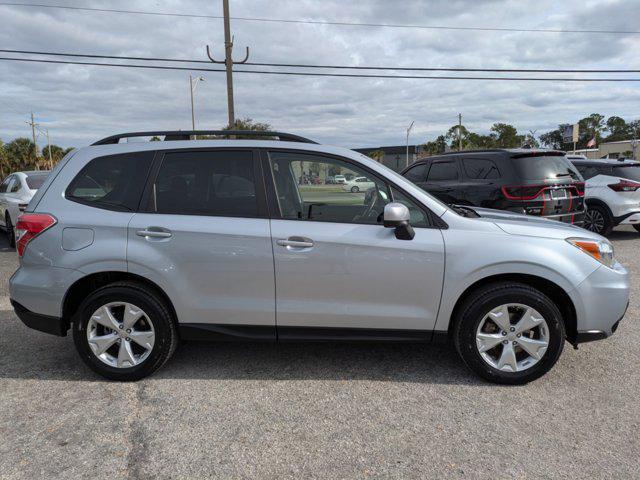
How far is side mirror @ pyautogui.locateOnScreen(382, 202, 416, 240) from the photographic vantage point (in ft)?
10.8

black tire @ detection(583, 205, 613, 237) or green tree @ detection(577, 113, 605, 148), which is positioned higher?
green tree @ detection(577, 113, 605, 148)

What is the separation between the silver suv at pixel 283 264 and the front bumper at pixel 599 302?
10 millimetres

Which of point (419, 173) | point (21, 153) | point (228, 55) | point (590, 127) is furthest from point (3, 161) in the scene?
point (590, 127)

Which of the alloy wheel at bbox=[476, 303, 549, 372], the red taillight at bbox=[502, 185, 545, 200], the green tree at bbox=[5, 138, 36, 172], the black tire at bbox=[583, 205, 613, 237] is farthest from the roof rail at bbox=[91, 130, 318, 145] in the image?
the green tree at bbox=[5, 138, 36, 172]

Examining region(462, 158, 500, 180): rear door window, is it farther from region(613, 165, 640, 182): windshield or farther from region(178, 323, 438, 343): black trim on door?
region(178, 323, 438, 343): black trim on door

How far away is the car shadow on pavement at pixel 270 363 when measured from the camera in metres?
3.78

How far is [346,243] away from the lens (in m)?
3.45

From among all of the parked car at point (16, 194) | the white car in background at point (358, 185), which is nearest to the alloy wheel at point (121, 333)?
the white car in background at point (358, 185)

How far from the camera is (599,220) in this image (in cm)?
1007

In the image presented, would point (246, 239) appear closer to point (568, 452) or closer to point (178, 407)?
point (178, 407)

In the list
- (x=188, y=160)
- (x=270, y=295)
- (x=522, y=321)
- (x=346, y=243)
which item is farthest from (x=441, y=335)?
(x=188, y=160)

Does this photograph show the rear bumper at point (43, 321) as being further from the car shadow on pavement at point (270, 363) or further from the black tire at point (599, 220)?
the black tire at point (599, 220)

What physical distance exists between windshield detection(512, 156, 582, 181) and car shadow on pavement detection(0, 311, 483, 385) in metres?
4.14

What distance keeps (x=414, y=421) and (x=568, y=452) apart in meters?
0.88
